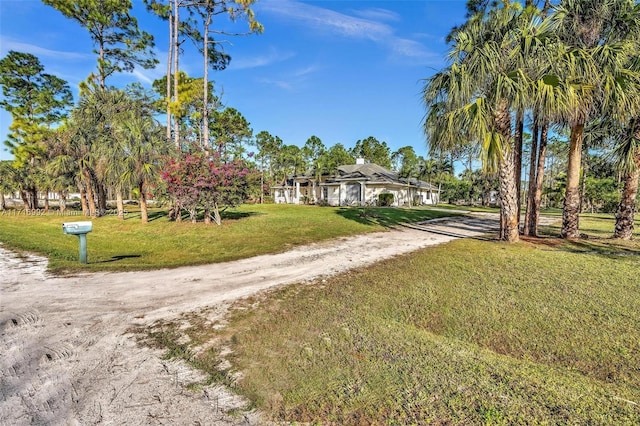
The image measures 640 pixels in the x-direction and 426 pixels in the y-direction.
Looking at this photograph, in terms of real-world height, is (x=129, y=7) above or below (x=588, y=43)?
above

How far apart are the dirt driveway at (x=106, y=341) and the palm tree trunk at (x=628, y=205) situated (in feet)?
29.6

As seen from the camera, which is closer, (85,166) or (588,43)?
(588,43)

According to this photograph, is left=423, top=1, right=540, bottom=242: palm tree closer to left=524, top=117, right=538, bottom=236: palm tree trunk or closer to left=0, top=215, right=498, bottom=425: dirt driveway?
left=524, top=117, right=538, bottom=236: palm tree trunk

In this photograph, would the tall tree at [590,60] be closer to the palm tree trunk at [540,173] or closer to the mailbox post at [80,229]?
the palm tree trunk at [540,173]

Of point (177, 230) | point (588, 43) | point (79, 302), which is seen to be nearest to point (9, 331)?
point (79, 302)

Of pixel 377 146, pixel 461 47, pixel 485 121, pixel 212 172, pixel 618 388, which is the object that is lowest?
pixel 618 388

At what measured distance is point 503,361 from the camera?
3.15 metres

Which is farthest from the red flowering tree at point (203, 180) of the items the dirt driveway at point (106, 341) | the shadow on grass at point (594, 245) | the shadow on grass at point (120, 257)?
the shadow on grass at point (594, 245)

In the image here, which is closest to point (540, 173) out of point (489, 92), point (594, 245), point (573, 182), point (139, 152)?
point (573, 182)

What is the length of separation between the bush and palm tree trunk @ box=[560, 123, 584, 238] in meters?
21.3

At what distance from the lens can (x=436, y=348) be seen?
3.38m

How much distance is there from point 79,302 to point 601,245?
42.7ft

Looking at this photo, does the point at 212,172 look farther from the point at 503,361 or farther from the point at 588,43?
the point at 588,43

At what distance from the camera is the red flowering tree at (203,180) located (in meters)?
14.4
